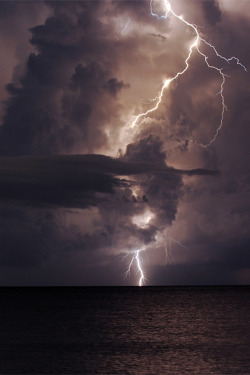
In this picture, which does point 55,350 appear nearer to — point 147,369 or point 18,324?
point 147,369

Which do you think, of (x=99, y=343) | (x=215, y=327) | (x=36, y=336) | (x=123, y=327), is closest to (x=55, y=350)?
(x=99, y=343)

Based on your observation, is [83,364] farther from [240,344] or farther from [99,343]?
[240,344]

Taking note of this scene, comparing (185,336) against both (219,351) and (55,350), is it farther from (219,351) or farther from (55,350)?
(55,350)

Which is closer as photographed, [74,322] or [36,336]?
[36,336]

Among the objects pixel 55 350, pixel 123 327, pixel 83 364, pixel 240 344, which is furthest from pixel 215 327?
pixel 83 364

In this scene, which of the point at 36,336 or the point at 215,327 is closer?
the point at 36,336

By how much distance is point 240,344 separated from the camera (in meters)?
32.8

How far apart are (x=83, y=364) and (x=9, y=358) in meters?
3.99

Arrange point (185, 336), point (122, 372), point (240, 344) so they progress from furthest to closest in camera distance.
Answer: point (185, 336)
point (240, 344)
point (122, 372)

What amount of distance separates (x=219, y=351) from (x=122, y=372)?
8.61 m

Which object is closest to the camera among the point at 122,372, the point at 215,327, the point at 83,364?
the point at 122,372

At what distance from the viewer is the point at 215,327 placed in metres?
45.0

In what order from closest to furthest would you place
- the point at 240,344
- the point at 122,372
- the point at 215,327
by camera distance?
the point at 122,372 → the point at 240,344 → the point at 215,327

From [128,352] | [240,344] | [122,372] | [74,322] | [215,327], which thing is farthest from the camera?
[74,322]
